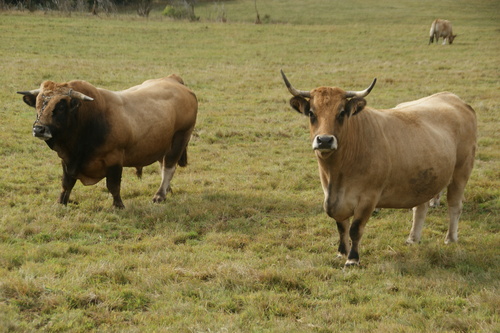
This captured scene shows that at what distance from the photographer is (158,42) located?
31.8 metres

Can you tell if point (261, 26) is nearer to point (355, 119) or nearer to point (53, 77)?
point (53, 77)

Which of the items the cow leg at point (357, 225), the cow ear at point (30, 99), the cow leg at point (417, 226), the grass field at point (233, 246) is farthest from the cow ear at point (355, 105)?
the cow ear at point (30, 99)

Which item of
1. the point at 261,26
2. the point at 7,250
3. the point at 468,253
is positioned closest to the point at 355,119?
the point at 468,253

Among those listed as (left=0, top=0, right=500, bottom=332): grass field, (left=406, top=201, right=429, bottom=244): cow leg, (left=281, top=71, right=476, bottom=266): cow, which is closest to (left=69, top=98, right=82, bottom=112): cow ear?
(left=0, top=0, right=500, bottom=332): grass field

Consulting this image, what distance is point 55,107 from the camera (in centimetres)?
822

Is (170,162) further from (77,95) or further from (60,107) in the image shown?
(60,107)

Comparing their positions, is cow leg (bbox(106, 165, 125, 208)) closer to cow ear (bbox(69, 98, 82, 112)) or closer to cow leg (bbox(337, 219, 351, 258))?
cow ear (bbox(69, 98, 82, 112))

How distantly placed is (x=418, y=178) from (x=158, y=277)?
10.8 feet

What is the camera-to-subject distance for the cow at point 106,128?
8328 mm

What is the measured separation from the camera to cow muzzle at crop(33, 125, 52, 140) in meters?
7.94

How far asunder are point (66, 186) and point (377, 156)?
15.4ft

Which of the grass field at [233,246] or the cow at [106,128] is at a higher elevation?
the cow at [106,128]

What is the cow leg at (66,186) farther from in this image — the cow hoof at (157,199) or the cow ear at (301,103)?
the cow ear at (301,103)

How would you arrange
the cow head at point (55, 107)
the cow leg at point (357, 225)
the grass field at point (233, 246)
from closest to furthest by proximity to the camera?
the grass field at point (233, 246) < the cow leg at point (357, 225) < the cow head at point (55, 107)
